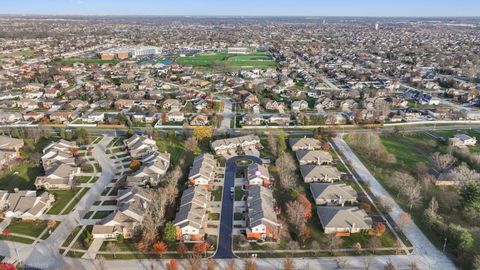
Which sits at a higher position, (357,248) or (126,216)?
(126,216)

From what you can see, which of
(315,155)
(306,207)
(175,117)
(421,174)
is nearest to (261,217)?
(306,207)

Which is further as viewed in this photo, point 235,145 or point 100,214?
point 235,145

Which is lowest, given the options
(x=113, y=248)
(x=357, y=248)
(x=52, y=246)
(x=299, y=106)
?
(x=52, y=246)

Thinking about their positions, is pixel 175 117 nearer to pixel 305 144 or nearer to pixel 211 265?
pixel 305 144

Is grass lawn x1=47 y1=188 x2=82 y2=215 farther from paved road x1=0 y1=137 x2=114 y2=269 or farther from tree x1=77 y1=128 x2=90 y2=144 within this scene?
tree x1=77 y1=128 x2=90 y2=144

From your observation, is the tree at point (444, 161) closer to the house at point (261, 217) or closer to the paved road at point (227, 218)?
the paved road at point (227, 218)

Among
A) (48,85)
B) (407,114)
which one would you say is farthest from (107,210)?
(48,85)

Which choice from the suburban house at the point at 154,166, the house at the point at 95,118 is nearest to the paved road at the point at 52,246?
the suburban house at the point at 154,166
